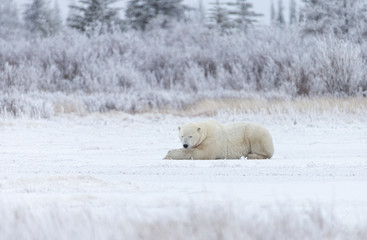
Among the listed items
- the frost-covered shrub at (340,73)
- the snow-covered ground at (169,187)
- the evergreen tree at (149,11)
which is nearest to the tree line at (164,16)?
the evergreen tree at (149,11)

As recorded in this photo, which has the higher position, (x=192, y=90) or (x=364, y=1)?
(x=364, y=1)

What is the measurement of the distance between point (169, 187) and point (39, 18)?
157 feet

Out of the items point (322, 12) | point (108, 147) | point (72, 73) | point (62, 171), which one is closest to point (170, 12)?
point (322, 12)

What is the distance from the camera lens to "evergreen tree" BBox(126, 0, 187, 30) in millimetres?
39844

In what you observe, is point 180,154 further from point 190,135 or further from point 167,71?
point 167,71

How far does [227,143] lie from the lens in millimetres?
8008

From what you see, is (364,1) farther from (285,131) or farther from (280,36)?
(285,131)

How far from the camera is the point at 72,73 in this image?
2141 cm

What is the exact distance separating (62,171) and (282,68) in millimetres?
14241

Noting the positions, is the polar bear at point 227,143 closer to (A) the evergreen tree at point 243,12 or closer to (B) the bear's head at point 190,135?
(B) the bear's head at point 190,135

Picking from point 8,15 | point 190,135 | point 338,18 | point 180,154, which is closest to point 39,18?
point 8,15

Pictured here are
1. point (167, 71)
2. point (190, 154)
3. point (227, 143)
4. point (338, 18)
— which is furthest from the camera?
point (338, 18)

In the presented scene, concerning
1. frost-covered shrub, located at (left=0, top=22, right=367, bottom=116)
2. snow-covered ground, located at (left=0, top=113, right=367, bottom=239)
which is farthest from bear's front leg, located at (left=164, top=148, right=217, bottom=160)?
frost-covered shrub, located at (left=0, top=22, right=367, bottom=116)

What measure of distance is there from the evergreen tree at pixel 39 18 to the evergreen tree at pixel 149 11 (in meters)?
11.6
